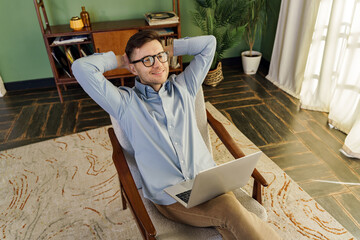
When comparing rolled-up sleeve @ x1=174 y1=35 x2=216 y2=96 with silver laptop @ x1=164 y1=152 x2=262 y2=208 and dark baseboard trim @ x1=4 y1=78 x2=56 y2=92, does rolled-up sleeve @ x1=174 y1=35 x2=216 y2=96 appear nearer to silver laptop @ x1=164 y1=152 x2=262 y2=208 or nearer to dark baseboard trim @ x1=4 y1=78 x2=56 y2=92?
silver laptop @ x1=164 y1=152 x2=262 y2=208

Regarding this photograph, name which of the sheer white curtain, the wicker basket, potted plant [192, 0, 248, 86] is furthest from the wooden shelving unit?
the sheer white curtain

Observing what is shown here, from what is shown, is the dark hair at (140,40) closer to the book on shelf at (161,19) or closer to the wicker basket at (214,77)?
the book on shelf at (161,19)

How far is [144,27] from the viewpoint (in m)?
3.10

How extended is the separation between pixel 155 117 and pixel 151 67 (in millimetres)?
245

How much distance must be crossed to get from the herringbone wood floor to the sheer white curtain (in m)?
0.12

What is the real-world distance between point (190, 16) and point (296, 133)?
73.6 inches

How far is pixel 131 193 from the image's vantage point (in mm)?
1348

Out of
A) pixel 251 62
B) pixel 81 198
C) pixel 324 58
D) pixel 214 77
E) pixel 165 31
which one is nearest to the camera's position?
pixel 81 198

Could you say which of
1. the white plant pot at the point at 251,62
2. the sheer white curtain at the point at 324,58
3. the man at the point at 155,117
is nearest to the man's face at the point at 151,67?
the man at the point at 155,117

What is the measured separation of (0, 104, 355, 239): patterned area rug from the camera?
1.82 metres

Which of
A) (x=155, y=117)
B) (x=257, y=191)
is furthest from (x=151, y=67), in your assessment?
(x=257, y=191)

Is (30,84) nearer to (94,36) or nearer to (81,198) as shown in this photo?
(94,36)

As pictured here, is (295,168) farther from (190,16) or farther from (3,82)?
Result: (3,82)

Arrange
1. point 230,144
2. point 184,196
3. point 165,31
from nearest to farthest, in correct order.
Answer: point 184,196
point 230,144
point 165,31
